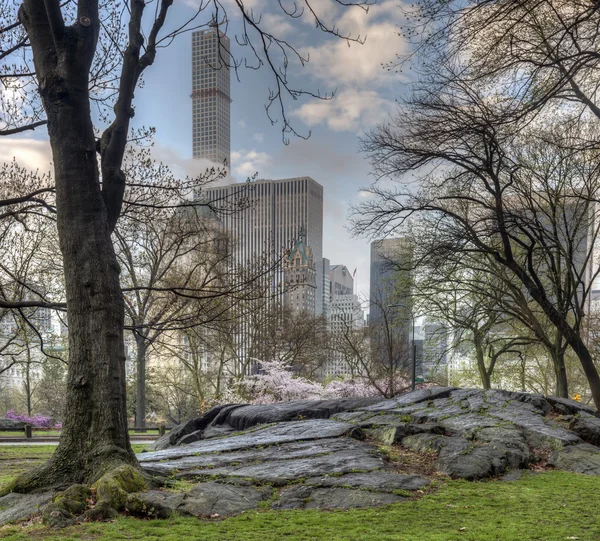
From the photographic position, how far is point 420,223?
Result: 23688mm

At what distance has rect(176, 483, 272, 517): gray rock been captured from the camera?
238 inches

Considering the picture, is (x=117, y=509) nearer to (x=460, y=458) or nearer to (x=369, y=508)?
(x=369, y=508)

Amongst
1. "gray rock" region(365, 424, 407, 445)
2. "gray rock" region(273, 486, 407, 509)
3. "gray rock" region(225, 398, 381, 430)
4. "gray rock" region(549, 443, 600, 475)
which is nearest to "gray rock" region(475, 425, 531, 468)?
"gray rock" region(549, 443, 600, 475)

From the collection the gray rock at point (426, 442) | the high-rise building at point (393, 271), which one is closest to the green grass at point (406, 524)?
Result: the gray rock at point (426, 442)

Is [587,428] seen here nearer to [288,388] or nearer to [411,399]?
[411,399]

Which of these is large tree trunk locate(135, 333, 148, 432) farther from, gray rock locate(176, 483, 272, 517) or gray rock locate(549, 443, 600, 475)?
gray rock locate(176, 483, 272, 517)

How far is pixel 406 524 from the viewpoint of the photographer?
229 inches

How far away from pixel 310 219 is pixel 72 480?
127m

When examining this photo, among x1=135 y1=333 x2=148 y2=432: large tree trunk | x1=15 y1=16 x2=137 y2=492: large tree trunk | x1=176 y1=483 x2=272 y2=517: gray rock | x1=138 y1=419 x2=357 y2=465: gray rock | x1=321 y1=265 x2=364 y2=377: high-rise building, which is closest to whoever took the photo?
x1=176 y1=483 x2=272 y2=517: gray rock

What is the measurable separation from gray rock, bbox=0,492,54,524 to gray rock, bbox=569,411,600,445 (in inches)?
345

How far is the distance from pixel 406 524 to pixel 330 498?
3.69 feet

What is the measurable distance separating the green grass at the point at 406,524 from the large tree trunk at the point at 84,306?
137cm

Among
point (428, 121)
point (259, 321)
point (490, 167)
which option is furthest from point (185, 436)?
point (259, 321)

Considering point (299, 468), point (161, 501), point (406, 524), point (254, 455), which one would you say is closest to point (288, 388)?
point (254, 455)
